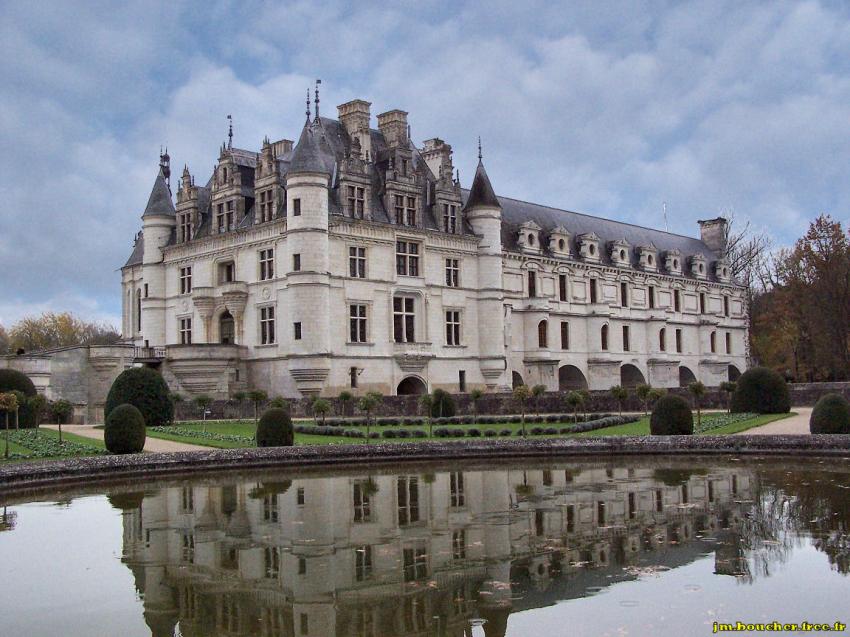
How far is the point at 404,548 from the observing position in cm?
1025

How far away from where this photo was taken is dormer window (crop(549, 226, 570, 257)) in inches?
1983

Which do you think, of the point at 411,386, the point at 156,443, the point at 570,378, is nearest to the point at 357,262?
the point at 411,386

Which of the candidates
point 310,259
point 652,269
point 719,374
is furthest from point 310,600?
point 719,374

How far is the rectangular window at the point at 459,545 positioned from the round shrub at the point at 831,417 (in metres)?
15.0

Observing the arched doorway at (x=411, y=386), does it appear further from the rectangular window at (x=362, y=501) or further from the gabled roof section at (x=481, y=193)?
the rectangular window at (x=362, y=501)

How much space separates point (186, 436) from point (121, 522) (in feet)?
43.6

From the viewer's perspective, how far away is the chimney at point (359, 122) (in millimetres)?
42875

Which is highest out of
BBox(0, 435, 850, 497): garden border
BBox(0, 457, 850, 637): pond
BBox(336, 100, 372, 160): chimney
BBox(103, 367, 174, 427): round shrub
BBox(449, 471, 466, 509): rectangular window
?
BBox(336, 100, 372, 160): chimney

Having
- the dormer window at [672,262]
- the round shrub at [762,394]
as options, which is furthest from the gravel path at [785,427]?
the dormer window at [672,262]

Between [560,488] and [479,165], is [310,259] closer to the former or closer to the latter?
[479,165]

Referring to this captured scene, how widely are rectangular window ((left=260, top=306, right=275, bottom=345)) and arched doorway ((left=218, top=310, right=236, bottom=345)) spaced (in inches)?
105

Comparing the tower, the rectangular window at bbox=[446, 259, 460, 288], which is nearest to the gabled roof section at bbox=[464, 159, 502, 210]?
the tower

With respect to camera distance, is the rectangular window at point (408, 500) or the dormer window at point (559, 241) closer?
the rectangular window at point (408, 500)

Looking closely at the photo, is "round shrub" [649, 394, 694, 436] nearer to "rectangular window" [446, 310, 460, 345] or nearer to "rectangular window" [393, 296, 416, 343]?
"rectangular window" [393, 296, 416, 343]
